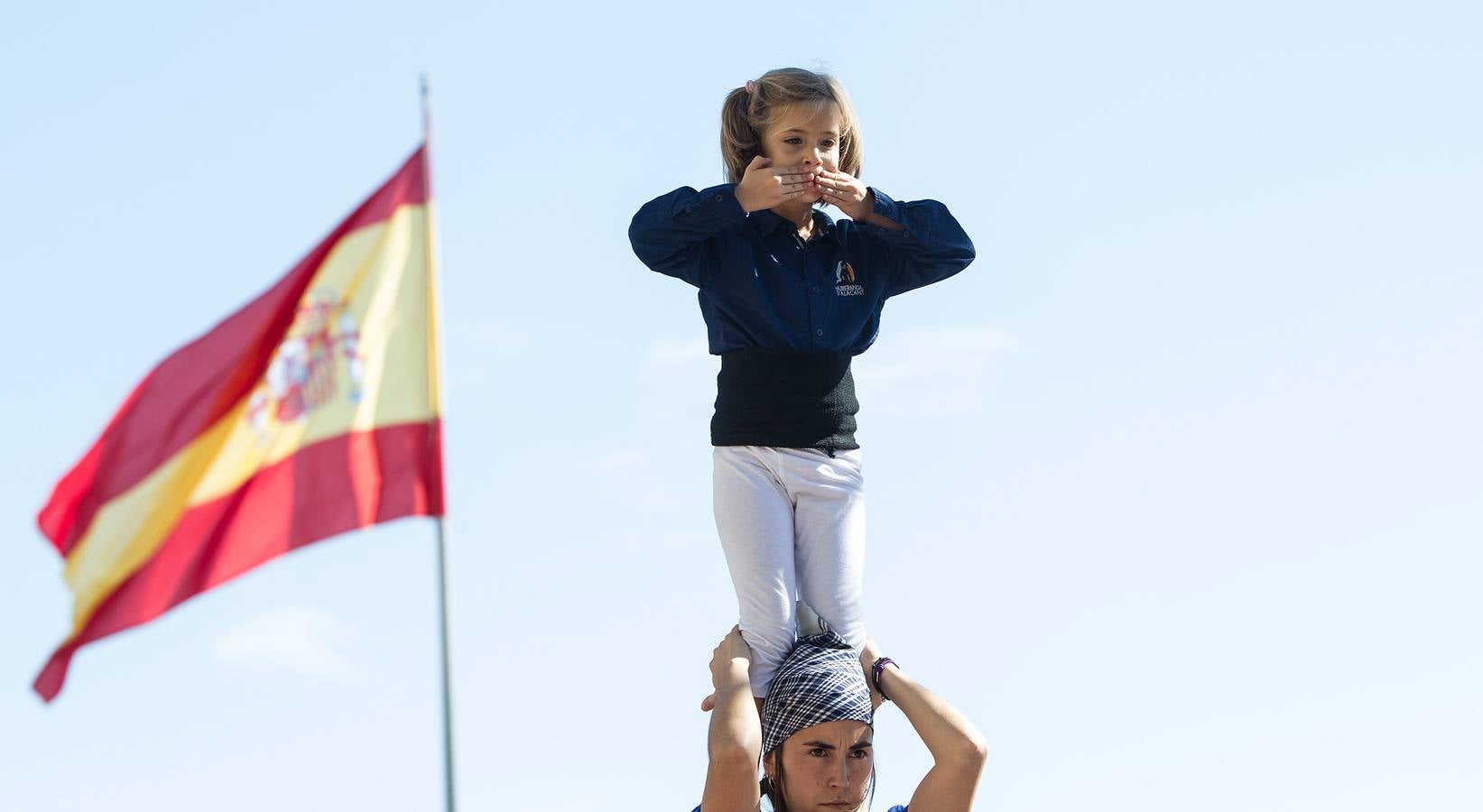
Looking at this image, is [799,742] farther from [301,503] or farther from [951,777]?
[301,503]

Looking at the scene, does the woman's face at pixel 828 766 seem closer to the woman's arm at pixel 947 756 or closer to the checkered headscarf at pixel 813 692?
the checkered headscarf at pixel 813 692

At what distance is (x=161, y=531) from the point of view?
26.4 ft

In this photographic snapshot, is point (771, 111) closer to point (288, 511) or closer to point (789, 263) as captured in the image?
point (789, 263)

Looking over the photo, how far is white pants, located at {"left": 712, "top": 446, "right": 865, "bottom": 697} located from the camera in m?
6.67

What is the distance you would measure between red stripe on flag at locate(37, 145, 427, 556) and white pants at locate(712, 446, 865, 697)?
8.46 ft

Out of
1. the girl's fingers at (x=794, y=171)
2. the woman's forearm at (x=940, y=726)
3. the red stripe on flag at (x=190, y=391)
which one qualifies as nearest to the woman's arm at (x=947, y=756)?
the woman's forearm at (x=940, y=726)

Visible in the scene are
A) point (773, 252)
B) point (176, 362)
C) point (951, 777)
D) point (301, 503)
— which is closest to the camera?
point (951, 777)

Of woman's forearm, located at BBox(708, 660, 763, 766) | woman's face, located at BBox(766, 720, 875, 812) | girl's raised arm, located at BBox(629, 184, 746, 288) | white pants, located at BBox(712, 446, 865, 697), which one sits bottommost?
woman's face, located at BBox(766, 720, 875, 812)

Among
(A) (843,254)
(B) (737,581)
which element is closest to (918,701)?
(B) (737,581)

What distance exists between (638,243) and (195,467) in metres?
2.77

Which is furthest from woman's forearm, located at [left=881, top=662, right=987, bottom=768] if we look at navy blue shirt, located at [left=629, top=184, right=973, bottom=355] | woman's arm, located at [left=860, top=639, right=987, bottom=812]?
navy blue shirt, located at [left=629, top=184, right=973, bottom=355]

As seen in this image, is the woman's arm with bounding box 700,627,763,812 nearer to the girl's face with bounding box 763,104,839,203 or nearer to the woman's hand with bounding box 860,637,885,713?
the woman's hand with bounding box 860,637,885,713

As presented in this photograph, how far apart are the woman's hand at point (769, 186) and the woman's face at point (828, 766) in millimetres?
1987

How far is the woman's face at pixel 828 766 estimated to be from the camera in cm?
655
